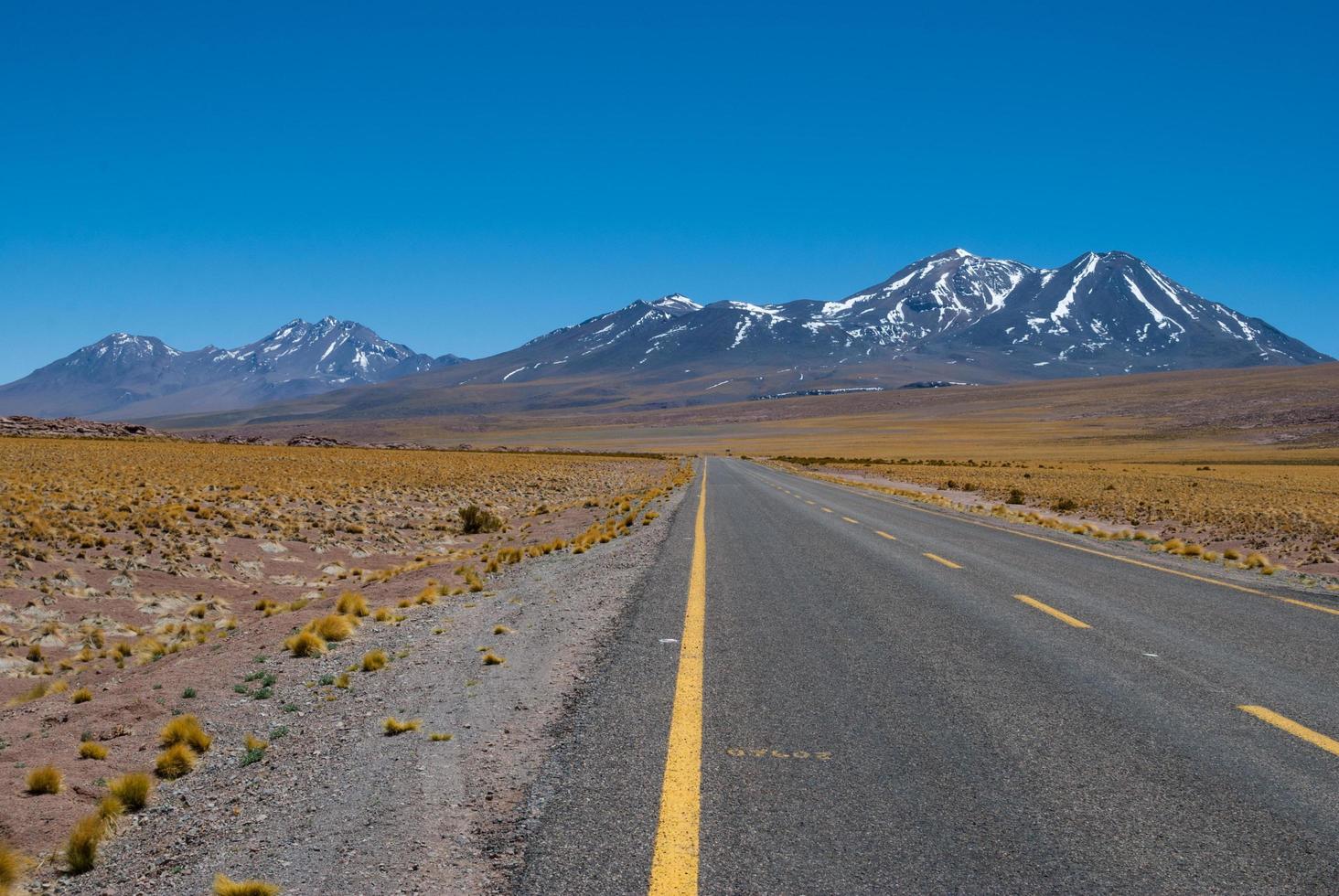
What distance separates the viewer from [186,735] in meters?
5.93

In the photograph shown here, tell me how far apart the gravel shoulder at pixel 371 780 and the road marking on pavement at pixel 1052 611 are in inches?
192

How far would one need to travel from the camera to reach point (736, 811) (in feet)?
13.3

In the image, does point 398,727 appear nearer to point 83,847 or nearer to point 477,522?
point 83,847

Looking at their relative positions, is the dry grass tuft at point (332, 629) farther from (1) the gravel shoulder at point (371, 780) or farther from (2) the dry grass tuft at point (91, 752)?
(2) the dry grass tuft at point (91, 752)

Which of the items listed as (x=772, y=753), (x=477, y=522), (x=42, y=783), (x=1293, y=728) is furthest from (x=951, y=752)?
(x=477, y=522)

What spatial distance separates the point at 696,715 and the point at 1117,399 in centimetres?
21705

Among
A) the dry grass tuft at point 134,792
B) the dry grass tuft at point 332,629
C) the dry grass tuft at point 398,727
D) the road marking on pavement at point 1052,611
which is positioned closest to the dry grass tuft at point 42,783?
the dry grass tuft at point 134,792

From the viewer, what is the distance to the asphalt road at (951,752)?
11.7 feet

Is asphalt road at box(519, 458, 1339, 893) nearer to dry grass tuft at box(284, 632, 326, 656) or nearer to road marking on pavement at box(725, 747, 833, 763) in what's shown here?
road marking on pavement at box(725, 747, 833, 763)

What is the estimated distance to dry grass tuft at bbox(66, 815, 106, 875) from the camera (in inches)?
162

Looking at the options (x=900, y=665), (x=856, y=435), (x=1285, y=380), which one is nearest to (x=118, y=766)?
(x=900, y=665)

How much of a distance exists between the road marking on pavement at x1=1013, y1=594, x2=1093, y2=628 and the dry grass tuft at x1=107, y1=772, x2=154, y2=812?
8088 millimetres

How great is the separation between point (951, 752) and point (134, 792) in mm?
4762

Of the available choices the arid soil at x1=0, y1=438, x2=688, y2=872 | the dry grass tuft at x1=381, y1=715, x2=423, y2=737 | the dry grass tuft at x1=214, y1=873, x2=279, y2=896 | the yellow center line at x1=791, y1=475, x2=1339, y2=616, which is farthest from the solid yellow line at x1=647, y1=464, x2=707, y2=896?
the yellow center line at x1=791, y1=475, x2=1339, y2=616
